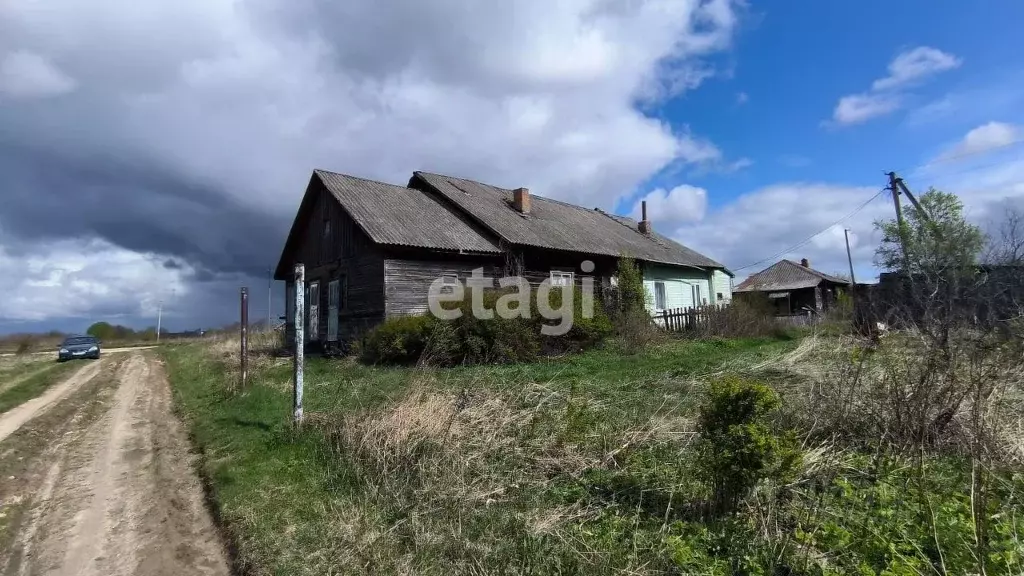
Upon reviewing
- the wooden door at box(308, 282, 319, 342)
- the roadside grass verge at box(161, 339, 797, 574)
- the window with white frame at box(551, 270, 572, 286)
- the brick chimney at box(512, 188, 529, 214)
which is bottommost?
the roadside grass verge at box(161, 339, 797, 574)

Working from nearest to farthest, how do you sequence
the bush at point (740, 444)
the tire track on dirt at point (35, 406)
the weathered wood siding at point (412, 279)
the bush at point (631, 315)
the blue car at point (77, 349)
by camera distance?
the bush at point (740, 444) < the tire track on dirt at point (35, 406) < the bush at point (631, 315) < the weathered wood siding at point (412, 279) < the blue car at point (77, 349)

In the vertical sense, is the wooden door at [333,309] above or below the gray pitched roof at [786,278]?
below

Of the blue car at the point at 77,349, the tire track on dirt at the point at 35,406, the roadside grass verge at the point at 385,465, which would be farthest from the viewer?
the blue car at the point at 77,349

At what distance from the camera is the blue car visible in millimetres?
24875

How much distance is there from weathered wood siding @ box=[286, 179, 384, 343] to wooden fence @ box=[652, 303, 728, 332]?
912 centimetres

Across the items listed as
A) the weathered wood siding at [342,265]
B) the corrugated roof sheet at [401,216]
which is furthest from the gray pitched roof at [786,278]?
the weathered wood siding at [342,265]

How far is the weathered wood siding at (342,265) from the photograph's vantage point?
15.5 m

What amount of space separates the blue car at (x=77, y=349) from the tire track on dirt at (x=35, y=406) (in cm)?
1121

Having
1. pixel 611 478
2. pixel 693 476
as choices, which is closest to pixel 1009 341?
pixel 693 476

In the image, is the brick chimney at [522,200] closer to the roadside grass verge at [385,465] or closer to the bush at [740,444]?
the roadside grass verge at [385,465]

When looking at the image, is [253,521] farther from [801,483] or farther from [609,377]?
[609,377]

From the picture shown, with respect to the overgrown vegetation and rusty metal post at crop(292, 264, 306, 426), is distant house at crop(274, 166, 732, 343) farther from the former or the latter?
Result: the overgrown vegetation

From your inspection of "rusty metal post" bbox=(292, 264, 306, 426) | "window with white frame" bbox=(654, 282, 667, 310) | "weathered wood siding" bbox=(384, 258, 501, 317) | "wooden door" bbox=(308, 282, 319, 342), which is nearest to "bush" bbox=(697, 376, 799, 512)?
"rusty metal post" bbox=(292, 264, 306, 426)

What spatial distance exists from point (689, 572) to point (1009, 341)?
4.05 m
